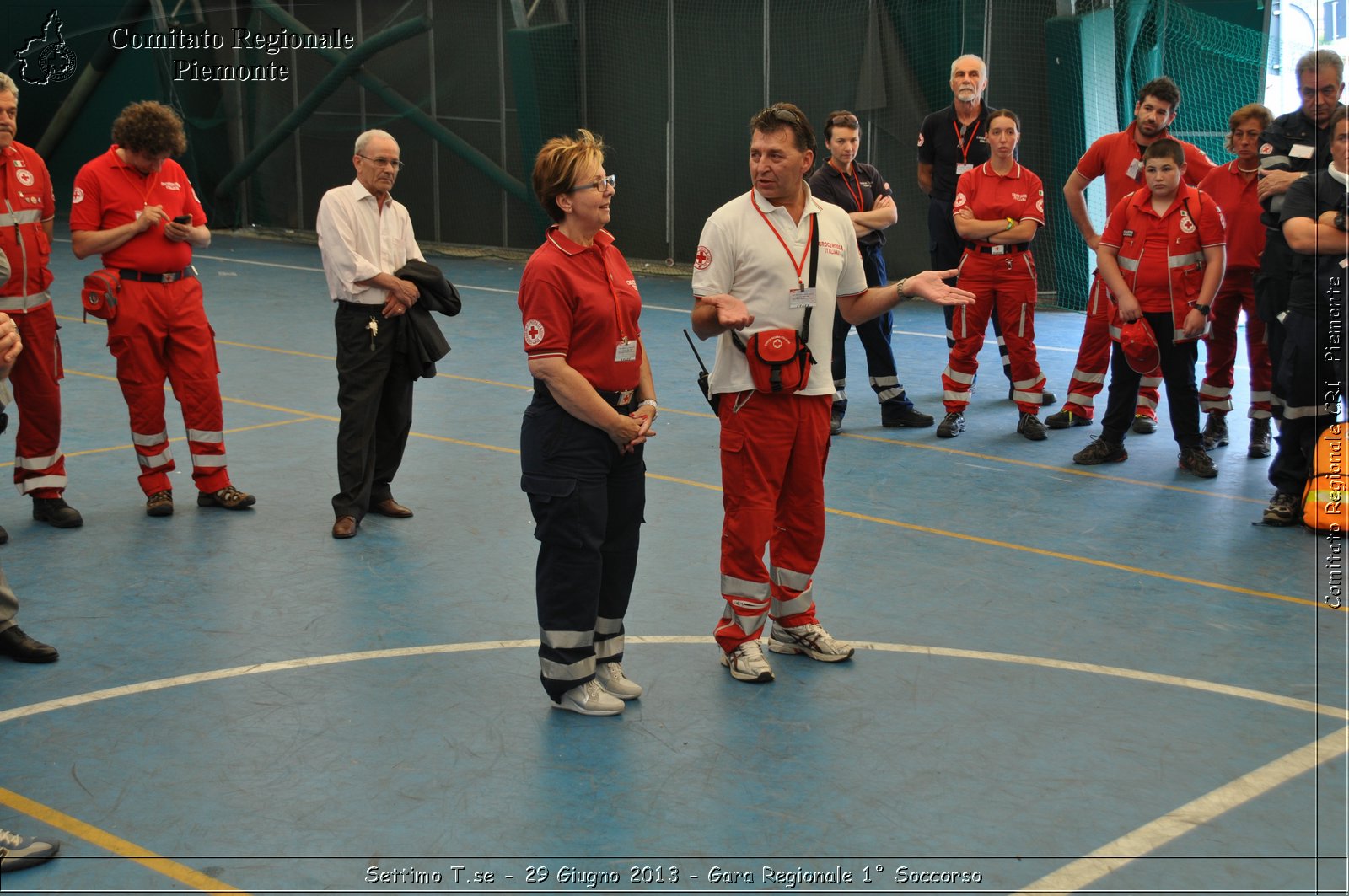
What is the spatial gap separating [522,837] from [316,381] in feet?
25.6

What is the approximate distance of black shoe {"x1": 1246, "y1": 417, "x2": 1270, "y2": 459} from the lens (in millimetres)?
8719

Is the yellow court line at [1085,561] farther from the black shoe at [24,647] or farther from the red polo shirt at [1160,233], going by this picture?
the black shoe at [24,647]

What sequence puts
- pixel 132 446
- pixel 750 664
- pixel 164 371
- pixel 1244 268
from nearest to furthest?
1. pixel 750 664
2. pixel 164 371
3. pixel 1244 268
4. pixel 132 446

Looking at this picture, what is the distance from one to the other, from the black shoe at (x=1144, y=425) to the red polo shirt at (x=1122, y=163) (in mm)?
1586

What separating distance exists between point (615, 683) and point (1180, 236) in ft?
16.9

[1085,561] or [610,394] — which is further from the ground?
[610,394]

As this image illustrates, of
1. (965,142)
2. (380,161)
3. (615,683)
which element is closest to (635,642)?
(615,683)

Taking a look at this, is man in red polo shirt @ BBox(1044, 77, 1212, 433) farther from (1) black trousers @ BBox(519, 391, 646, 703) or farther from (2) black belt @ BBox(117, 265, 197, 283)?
(2) black belt @ BBox(117, 265, 197, 283)

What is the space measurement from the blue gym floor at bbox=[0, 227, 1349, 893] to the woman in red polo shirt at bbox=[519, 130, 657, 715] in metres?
0.39

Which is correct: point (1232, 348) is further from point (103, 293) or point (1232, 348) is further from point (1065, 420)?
point (103, 293)

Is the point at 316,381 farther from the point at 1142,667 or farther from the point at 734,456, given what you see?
the point at 1142,667

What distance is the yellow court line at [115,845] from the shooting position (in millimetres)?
3732

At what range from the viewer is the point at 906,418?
9.70m

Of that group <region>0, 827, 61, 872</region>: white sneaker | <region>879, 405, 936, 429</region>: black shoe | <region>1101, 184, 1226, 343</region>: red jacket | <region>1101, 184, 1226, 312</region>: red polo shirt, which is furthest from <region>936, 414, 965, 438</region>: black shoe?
<region>0, 827, 61, 872</region>: white sneaker
